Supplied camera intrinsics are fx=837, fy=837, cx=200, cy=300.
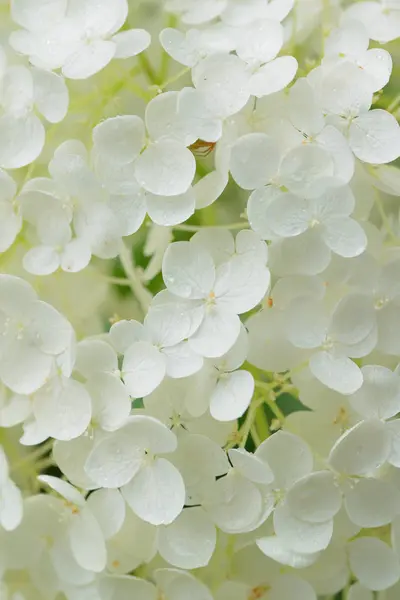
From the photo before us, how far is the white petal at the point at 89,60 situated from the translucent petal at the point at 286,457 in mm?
186

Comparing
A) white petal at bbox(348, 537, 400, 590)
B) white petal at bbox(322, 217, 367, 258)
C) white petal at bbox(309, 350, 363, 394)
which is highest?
white petal at bbox(322, 217, 367, 258)

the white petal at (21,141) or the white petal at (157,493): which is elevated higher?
the white petal at (21,141)

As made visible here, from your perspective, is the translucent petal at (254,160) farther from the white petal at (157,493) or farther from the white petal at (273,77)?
the white petal at (157,493)

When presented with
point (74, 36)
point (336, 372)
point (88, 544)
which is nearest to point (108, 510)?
point (88, 544)

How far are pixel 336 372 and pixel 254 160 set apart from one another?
0.10 meters

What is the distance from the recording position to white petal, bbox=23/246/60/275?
0.39 m

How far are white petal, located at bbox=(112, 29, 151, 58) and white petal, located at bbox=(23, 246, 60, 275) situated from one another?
0.10 meters

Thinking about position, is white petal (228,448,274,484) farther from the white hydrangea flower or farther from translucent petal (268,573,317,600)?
the white hydrangea flower

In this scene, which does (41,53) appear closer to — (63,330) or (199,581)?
(63,330)

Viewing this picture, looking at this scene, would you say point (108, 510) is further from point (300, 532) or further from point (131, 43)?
point (131, 43)

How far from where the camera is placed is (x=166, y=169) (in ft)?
1.24

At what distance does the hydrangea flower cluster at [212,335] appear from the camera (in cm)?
37

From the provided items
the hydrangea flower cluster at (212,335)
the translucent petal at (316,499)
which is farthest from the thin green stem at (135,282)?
the translucent petal at (316,499)

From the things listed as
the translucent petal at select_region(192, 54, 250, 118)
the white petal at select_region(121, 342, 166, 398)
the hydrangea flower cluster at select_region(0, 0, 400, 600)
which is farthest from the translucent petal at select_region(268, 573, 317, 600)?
the translucent petal at select_region(192, 54, 250, 118)
